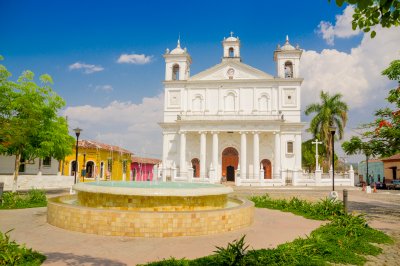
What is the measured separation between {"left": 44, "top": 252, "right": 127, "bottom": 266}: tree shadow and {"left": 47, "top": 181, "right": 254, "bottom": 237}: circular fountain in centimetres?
162

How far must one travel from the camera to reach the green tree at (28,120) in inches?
634

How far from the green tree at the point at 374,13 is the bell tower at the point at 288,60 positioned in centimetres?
3643

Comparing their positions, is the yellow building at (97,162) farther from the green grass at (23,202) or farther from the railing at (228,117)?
the green grass at (23,202)

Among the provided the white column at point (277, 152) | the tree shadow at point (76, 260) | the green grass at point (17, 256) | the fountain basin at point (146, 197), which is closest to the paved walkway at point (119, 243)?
the tree shadow at point (76, 260)

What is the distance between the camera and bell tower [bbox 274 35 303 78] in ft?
130

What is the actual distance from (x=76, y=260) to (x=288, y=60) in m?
38.4

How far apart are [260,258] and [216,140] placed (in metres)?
30.9

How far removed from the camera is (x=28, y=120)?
55.6 ft

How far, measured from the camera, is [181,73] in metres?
41.2

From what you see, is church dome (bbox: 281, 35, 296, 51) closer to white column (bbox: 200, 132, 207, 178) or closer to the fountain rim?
white column (bbox: 200, 132, 207, 178)

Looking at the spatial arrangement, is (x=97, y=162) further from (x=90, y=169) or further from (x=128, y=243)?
(x=128, y=243)

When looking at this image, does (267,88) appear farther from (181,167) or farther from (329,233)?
(329,233)

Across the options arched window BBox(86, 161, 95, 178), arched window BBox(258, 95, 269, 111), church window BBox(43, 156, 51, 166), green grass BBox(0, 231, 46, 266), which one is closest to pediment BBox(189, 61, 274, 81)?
arched window BBox(258, 95, 269, 111)

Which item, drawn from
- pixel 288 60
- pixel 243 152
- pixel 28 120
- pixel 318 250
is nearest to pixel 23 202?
pixel 28 120
